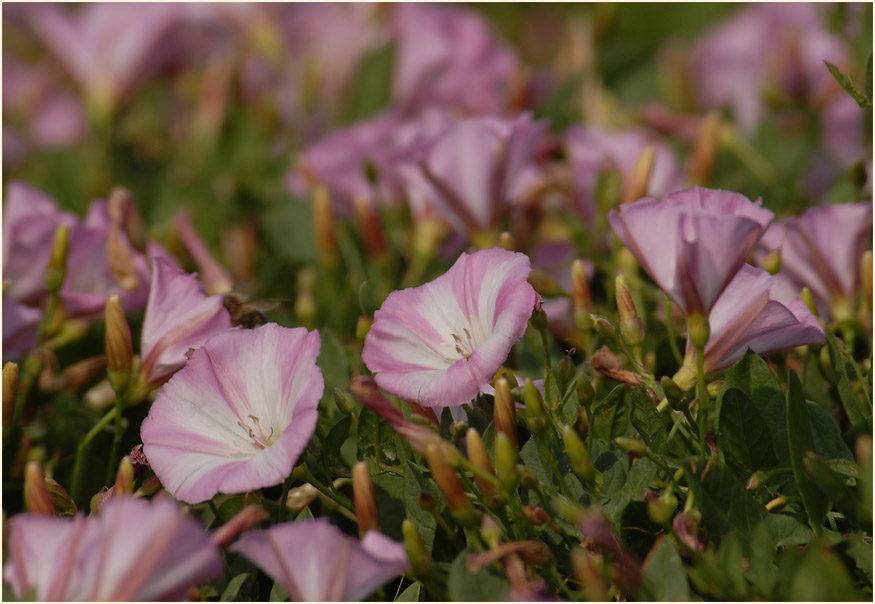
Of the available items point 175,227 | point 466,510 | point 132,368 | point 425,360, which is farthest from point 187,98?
point 466,510

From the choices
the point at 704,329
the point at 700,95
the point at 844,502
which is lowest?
the point at 700,95

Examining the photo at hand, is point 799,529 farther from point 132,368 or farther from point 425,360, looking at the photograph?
point 132,368

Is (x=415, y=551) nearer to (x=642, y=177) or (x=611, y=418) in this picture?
(x=611, y=418)

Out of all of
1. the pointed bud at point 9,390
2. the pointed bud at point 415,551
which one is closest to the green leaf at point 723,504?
the pointed bud at point 415,551

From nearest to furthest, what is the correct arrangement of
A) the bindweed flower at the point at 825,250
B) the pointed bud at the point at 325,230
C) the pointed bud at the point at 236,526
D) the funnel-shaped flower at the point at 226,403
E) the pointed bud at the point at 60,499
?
1. the pointed bud at the point at 236,526
2. the funnel-shaped flower at the point at 226,403
3. the pointed bud at the point at 60,499
4. the bindweed flower at the point at 825,250
5. the pointed bud at the point at 325,230

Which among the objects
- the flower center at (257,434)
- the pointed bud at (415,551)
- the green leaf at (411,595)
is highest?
the flower center at (257,434)

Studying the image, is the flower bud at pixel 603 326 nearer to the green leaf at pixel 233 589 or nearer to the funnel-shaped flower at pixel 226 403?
the funnel-shaped flower at pixel 226 403

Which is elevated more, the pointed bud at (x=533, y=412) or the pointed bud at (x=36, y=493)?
the pointed bud at (x=533, y=412)
